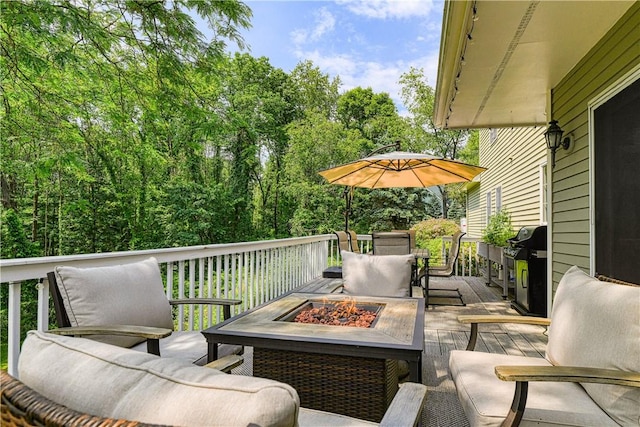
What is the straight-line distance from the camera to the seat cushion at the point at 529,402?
1.56 metres

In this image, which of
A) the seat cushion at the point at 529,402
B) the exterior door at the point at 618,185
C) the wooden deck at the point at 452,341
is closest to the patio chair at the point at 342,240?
the wooden deck at the point at 452,341

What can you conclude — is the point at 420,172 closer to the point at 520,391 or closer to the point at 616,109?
the point at 616,109

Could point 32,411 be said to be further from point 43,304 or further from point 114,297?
point 43,304

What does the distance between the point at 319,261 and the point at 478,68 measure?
17.2 ft

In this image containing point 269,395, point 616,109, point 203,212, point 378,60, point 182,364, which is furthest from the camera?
point 378,60

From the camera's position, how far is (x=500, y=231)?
7988 millimetres

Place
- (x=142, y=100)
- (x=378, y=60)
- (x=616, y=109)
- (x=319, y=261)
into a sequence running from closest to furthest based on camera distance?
(x=616, y=109)
(x=142, y=100)
(x=319, y=261)
(x=378, y=60)

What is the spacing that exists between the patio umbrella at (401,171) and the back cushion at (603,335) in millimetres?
3905

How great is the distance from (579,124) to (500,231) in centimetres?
429

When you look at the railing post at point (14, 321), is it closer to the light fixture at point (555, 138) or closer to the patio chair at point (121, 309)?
the patio chair at point (121, 309)

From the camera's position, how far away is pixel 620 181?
315cm

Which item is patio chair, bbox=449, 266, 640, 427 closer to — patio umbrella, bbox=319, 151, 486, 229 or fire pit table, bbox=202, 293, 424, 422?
fire pit table, bbox=202, 293, 424, 422

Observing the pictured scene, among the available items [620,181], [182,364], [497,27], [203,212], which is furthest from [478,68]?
[203,212]

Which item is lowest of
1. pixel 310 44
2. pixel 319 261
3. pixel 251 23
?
pixel 319 261
